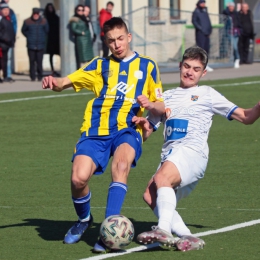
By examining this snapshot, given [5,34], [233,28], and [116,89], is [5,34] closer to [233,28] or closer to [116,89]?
[233,28]

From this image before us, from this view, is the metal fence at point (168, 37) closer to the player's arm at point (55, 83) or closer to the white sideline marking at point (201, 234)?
the white sideline marking at point (201, 234)

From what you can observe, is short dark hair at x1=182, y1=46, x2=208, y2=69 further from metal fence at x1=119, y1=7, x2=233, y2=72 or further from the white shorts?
metal fence at x1=119, y1=7, x2=233, y2=72

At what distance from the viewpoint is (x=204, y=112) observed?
24.9 feet

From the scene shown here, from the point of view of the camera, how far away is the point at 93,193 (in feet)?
33.0

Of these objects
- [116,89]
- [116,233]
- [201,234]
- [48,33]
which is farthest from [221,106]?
[48,33]

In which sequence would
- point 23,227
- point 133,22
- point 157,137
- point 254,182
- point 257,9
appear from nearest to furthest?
point 23,227 → point 254,182 → point 157,137 → point 133,22 → point 257,9

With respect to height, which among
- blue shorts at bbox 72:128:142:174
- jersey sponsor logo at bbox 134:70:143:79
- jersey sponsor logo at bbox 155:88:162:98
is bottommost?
blue shorts at bbox 72:128:142:174

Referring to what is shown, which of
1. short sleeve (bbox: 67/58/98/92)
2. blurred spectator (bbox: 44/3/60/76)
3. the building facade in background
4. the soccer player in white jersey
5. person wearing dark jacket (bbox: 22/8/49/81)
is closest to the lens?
the soccer player in white jersey

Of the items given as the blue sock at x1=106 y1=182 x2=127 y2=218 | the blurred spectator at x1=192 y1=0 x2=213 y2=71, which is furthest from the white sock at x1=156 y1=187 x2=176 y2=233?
the blurred spectator at x1=192 y1=0 x2=213 y2=71

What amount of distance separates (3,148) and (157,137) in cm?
258

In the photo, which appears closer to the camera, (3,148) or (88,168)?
(88,168)

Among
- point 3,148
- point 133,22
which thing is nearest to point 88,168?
point 3,148

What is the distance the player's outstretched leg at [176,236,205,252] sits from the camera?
6965mm

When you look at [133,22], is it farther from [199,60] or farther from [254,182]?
[199,60]
